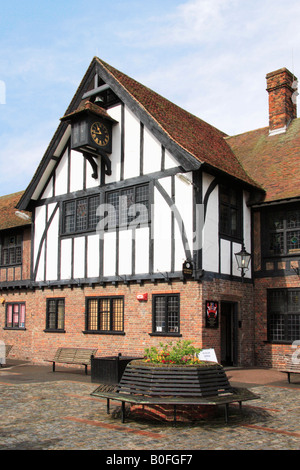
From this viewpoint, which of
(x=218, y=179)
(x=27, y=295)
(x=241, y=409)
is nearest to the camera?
(x=241, y=409)

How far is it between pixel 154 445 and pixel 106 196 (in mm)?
12481

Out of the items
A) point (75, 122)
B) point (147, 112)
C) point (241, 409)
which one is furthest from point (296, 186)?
point (241, 409)

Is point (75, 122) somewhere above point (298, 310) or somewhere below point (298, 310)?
above

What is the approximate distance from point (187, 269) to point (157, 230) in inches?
79.0

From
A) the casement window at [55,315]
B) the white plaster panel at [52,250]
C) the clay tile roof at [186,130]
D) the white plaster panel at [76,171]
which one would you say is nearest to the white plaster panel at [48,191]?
the white plaster panel at [52,250]

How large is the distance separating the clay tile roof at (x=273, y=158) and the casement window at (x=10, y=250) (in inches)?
426

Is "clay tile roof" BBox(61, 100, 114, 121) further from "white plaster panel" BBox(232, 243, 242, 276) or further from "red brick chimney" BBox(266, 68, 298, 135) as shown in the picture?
"red brick chimney" BBox(266, 68, 298, 135)

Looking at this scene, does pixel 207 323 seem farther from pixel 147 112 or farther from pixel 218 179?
pixel 147 112

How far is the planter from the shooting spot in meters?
13.5

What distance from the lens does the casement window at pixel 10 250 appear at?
921 inches

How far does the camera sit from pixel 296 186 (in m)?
17.3

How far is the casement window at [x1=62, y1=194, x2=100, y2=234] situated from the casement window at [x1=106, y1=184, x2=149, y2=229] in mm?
752

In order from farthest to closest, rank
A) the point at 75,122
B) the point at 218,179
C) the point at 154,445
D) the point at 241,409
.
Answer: the point at 75,122, the point at 218,179, the point at 241,409, the point at 154,445

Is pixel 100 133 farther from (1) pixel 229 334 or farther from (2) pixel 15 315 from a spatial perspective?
(2) pixel 15 315
